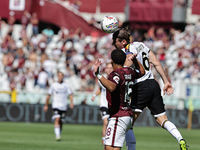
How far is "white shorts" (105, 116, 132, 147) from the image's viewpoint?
6.47 metres

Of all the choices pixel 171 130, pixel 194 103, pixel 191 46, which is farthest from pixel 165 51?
pixel 171 130

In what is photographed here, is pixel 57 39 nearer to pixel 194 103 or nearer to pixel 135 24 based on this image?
pixel 135 24

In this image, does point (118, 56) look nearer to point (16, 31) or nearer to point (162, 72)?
point (162, 72)

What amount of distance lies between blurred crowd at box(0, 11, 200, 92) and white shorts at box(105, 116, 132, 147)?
1453 cm

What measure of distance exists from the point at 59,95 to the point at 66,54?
365 inches

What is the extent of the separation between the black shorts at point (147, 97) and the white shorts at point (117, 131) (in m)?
1.12

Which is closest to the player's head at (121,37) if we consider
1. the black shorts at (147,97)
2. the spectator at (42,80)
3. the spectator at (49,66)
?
the black shorts at (147,97)

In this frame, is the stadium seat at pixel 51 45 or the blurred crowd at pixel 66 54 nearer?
the blurred crowd at pixel 66 54

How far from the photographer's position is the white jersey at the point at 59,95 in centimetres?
1440

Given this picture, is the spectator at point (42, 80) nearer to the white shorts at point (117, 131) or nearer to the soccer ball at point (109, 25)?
the soccer ball at point (109, 25)

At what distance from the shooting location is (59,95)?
14531 millimetres

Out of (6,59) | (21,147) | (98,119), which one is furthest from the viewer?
(6,59)

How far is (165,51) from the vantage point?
24219 mm

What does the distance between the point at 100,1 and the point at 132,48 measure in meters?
23.1
